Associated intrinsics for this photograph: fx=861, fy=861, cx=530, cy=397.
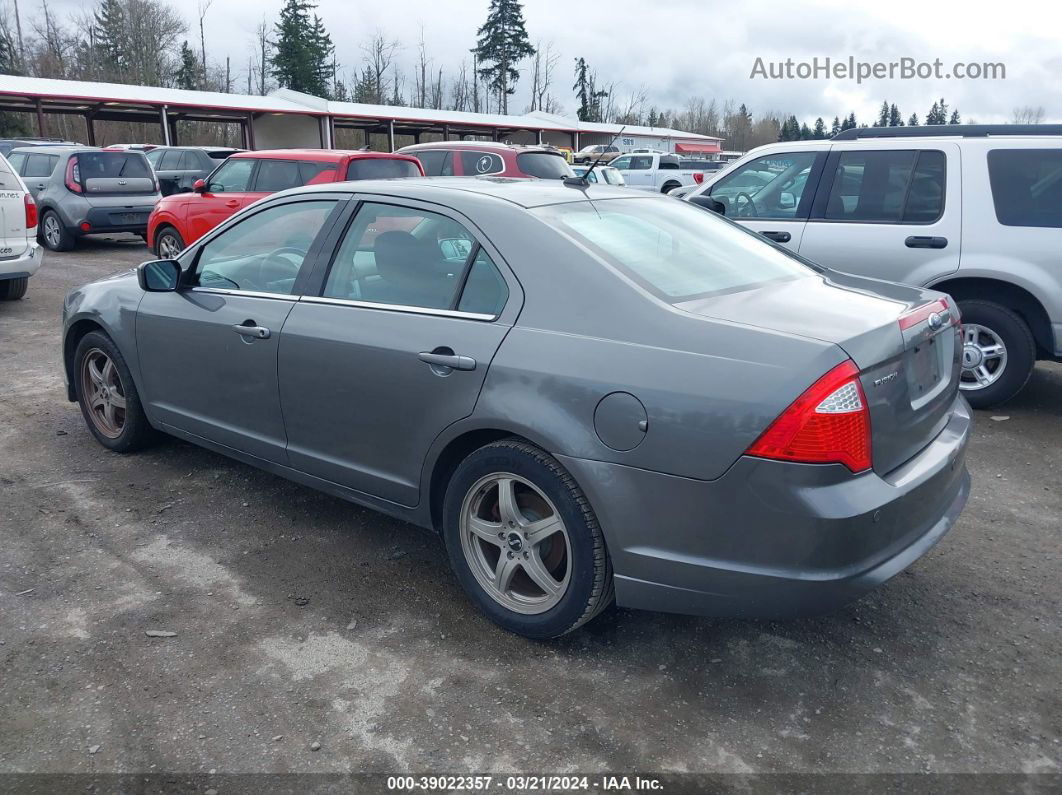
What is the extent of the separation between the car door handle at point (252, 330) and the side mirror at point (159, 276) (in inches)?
23.9

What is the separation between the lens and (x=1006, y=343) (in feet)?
19.6

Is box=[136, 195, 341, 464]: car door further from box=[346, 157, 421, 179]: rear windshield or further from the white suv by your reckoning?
box=[346, 157, 421, 179]: rear windshield

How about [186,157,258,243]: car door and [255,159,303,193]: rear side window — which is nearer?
[255,159,303,193]: rear side window

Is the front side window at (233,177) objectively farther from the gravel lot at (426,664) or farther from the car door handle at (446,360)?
the car door handle at (446,360)

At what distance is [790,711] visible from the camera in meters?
2.85

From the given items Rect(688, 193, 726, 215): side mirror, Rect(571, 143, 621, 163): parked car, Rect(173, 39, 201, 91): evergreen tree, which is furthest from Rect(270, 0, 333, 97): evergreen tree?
Rect(688, 193, 726, 215): side mirror

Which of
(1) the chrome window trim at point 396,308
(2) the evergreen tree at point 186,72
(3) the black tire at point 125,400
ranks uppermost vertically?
(2) the evergreen tree at point 186,72

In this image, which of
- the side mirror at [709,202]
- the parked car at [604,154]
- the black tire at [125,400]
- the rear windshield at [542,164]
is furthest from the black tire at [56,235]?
the side mirror at [709,202]

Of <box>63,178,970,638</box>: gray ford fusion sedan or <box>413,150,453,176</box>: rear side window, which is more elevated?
<box>413,150,453,176</box>: rear side window

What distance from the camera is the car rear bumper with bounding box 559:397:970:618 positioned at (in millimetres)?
2588

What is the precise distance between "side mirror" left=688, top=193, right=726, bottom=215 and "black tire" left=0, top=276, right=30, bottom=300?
773cm

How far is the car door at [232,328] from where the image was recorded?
3959 mm

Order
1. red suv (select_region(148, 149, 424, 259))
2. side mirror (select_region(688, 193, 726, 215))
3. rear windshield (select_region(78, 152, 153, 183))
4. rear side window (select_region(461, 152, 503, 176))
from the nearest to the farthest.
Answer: side mirror (select_region(688, 193, 726, 215)) → red suv (select_region(148, 149, 424, 259)) → rear side window (select_region(461, 152, 503, 176)) → rear windshield (select_region(78, 152, 153, 183))

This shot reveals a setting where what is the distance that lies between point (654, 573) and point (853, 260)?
4431mm
